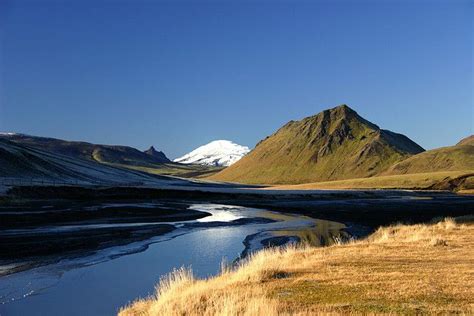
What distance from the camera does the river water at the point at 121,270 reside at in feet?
63.5

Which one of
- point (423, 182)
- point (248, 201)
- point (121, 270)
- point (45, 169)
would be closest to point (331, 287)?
point (121, 270)

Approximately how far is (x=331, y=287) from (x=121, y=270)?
1218 centimetres

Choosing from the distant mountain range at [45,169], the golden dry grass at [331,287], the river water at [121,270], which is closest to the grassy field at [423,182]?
the distant mountain range at [45,169]

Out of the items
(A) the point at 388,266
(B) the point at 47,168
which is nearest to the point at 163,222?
(A) the point at 388,266

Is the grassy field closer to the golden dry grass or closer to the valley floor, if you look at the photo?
the valley floor

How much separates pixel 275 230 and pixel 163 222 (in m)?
12.9

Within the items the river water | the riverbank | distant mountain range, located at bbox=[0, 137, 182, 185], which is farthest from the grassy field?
the river water

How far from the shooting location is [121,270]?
86.2 ft

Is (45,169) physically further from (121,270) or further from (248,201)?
(121,270)

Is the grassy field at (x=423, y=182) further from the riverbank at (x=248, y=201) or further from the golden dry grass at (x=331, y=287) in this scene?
the golden dry grass at (x=331, y=287)

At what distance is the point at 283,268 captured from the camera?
22.6 m

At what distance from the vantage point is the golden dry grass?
1523 cm

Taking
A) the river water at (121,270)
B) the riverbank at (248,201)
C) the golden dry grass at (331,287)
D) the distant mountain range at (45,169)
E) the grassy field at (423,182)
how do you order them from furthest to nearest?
1. the grassy field at (423,182)
2. the distant mountain range at (45,169)
3. the riverbank at (248,201)
4. the river water at (121,270)
5. the golden dry grass at (331,287)

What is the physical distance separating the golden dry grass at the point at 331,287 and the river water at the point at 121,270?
2494mm
